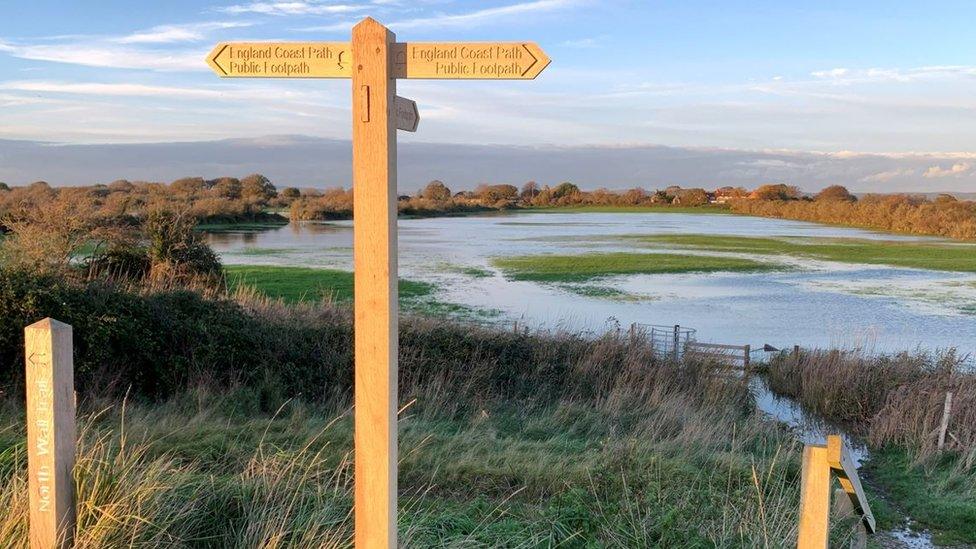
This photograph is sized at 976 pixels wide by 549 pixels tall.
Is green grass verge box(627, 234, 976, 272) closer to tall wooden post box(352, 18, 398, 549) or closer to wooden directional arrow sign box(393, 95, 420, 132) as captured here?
wooden directional arrow sign box(393, 95, 420, 132)

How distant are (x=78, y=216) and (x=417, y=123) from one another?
17077mm

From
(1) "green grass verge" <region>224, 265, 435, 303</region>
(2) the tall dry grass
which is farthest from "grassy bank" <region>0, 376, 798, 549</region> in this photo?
(1) "green grass verge" <region>224, 265, 435, 303</region>

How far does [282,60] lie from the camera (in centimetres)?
384

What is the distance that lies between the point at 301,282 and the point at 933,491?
24270 mm

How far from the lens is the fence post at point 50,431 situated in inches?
143

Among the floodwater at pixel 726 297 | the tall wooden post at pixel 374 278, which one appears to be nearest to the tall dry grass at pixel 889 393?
the floodwater at pixel 726 297

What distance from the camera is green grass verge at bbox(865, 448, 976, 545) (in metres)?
9.54

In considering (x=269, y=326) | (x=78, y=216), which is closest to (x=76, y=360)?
(x=269, y=326)

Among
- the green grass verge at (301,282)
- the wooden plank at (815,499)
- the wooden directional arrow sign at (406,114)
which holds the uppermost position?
the wooden directional arrow sign at (406,114)

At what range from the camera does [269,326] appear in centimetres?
1364

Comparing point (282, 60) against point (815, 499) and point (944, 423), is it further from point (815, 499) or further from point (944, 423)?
point (944, 423)

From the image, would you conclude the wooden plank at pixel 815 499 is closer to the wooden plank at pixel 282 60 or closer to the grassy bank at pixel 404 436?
the grassy bank at pixel 404 436

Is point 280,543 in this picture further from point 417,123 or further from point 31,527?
point 417,123

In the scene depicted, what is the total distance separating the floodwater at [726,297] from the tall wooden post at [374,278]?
608 inches
